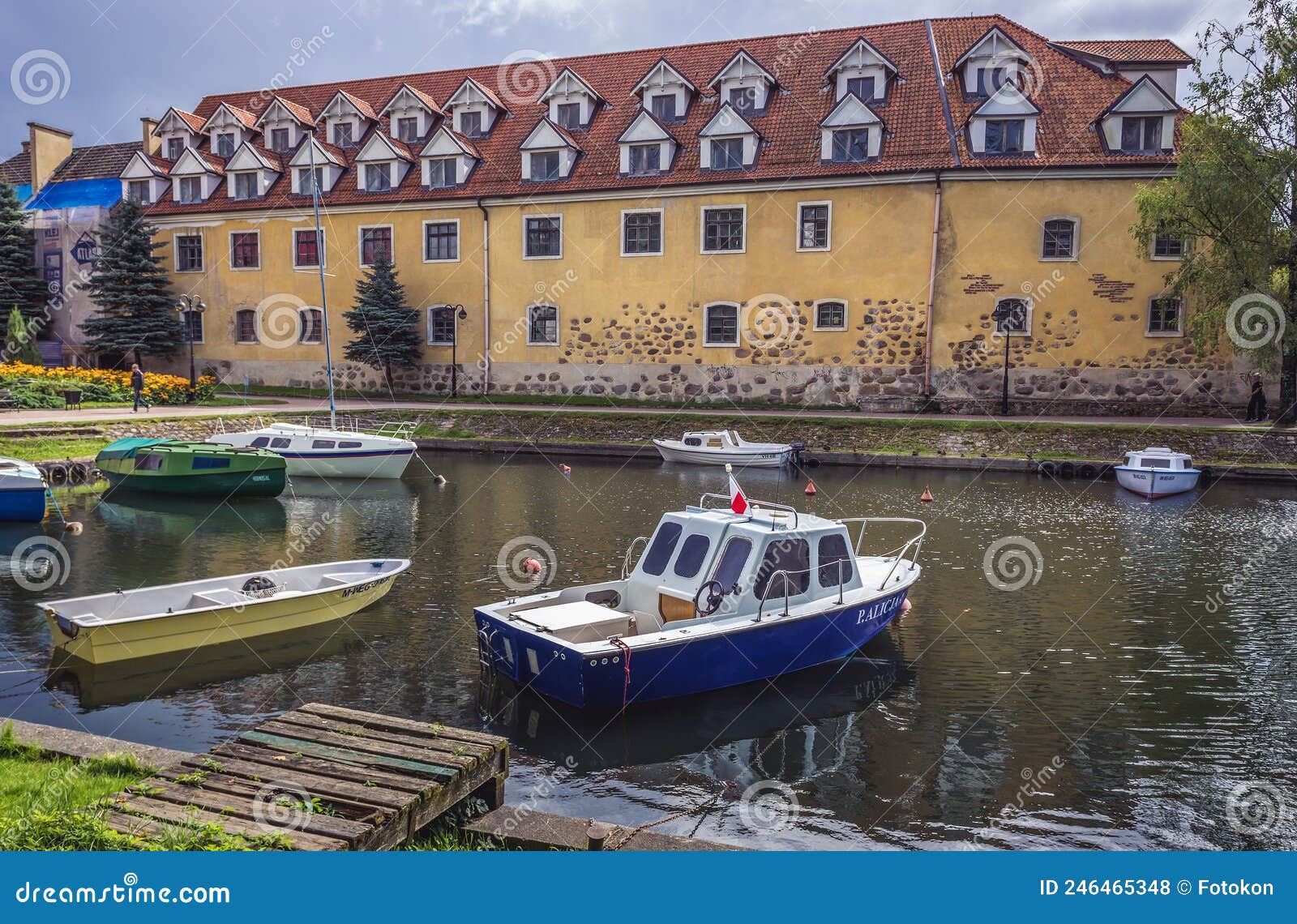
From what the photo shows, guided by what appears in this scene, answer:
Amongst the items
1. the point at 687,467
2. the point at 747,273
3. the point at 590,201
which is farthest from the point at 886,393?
the point at 590,201

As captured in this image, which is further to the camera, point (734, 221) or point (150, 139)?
point (150, 139)

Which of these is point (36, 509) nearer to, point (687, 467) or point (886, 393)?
point (687, 467)

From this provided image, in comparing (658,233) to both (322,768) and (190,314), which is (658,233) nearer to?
(190,314)

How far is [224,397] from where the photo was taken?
1684 inches

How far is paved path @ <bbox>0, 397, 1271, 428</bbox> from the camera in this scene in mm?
32344

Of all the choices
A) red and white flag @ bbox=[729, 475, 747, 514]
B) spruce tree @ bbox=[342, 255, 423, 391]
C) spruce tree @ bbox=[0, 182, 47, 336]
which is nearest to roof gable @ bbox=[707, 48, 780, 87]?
spruce tree @ bbox=[342, 255, 423, 391]

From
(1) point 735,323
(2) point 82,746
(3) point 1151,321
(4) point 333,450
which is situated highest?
(1) point 735,323

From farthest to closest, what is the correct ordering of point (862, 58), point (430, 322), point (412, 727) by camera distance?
point (430, 322)
point (862, 58)
point (412, 727)

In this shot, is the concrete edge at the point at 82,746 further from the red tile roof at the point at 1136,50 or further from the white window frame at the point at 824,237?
the red tile roof at the point at 1136,50

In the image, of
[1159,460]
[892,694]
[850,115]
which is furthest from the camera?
[850,115]

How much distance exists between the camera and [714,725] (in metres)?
11.1

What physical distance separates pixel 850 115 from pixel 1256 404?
58.6 feet

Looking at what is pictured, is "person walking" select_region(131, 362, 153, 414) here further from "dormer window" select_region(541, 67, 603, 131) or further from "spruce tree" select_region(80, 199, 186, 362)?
"dormer window" select_region(541, 67, 603, 131)

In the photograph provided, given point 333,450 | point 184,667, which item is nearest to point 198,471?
point 333,450
